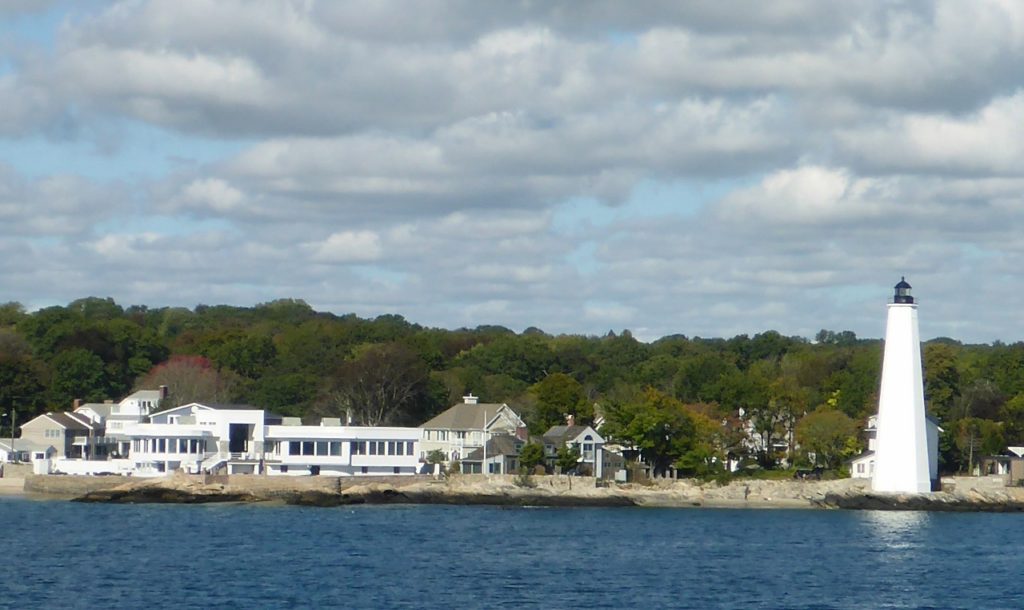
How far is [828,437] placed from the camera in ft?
241

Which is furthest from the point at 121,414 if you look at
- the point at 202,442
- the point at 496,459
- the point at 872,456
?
the point at 872,456

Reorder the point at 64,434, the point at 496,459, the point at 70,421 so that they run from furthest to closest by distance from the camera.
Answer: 1. the point at 70,421
2. the point at 64,434
3. the point at 496,459

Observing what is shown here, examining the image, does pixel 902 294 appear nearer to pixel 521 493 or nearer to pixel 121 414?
pixel 521 493

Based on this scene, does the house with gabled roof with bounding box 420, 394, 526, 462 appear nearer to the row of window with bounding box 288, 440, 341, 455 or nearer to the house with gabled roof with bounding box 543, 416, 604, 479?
the house with gabled roof with bounding box 543, 416, 604, 479

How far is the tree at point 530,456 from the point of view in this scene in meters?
69.4

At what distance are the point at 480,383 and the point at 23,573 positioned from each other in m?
54.0

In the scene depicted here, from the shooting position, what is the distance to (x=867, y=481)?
68500 mm

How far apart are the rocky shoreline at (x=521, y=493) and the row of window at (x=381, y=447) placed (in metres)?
3.26

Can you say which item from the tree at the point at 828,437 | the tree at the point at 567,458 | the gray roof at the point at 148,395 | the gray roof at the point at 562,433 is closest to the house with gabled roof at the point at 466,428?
the gray roof at the point at 562,433

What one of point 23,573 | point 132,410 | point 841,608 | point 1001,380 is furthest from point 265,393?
point 841,608

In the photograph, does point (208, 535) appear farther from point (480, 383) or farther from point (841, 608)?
point (480, 383)

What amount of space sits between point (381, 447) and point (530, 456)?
803cm

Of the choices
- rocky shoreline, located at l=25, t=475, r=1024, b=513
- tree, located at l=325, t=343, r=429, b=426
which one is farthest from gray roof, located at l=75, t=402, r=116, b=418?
tree, located at l=325, t=343, r=429, b=426

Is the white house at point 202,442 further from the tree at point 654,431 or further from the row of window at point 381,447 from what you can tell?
the tree at point 654,431
